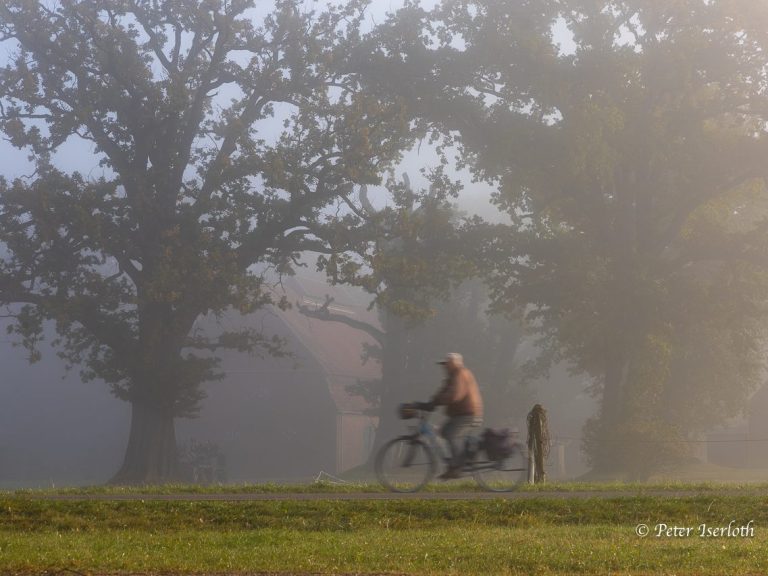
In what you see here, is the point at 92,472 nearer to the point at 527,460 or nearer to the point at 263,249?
the point at 263,249

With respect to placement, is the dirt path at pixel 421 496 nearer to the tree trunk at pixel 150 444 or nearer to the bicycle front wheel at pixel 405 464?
the bicycle front wheel at pixel 405 464

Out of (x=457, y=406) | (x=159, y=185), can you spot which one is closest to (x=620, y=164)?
(x=159, y=185)

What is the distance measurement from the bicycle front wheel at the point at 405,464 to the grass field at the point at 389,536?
4.71ft

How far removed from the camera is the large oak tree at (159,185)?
1468 inches

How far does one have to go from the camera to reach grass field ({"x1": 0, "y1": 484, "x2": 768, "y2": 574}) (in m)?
10.1

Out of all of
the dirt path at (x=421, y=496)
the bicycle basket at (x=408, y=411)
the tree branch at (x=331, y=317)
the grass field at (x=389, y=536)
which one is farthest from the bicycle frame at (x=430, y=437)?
the tree branch at (x=331, y=317)

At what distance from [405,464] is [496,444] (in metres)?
1.38

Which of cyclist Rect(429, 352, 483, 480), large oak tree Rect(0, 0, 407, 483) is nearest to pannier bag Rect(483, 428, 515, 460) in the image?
cyclist Rect(429, 352, 483, 480)

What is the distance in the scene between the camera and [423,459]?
53.6ft

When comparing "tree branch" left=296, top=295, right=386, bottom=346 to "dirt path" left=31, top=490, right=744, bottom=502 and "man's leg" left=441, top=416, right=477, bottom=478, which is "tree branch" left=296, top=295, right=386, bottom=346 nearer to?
"dirt path" left=31, top=490, right=744, bottom=502

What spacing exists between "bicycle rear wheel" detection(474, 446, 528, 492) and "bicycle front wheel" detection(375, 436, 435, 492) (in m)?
0.75

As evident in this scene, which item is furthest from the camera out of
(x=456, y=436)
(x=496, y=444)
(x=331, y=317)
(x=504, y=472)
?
(x=331, y=317)

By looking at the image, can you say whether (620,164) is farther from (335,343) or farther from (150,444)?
(335,343)

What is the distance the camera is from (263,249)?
39.9 metres
